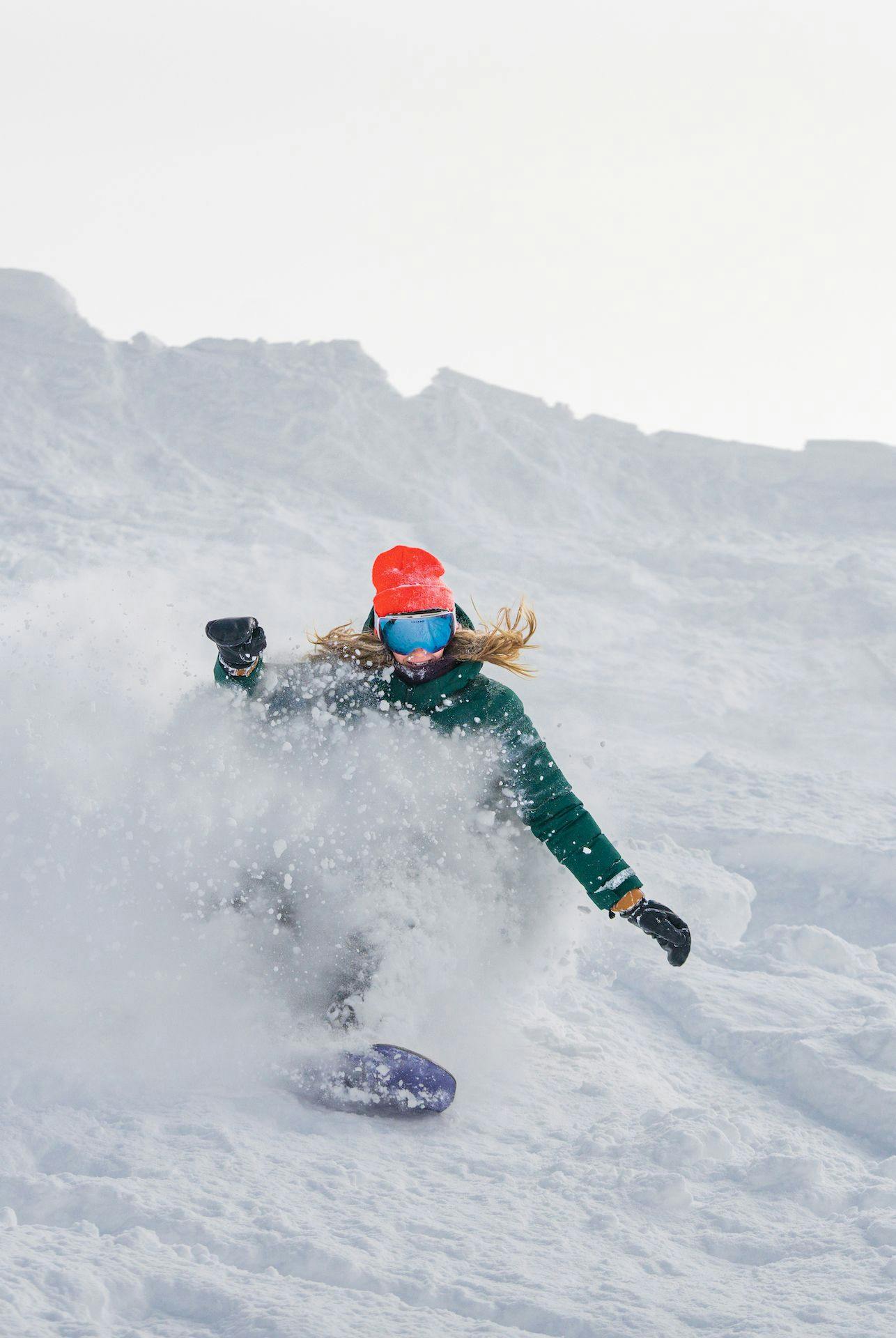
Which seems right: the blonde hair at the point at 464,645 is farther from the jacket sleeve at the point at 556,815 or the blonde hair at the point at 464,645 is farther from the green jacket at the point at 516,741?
the jacket sleeve at the point at 556,815

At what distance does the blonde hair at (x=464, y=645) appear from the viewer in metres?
3.13

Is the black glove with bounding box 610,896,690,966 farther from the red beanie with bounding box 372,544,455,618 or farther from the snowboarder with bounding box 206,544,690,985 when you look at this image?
the red beanie with bounding box 372,544,455,618

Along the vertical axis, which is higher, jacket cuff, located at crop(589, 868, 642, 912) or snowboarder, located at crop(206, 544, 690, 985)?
snowboarder, located at crop(206, 544, 690, 985)

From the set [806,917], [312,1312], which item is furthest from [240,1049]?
[806,917]

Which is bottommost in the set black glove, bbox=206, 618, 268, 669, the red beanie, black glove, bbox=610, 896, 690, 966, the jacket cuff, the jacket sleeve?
black glove, bbox=610, 896, 690, 966

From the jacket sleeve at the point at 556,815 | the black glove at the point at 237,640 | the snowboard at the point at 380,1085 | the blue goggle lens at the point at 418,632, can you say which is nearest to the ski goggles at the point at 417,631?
the blue goggle lens at the point at 418,632

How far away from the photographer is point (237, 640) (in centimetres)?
295

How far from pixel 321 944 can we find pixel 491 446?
13.6 metres

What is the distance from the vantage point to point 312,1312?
189 cm

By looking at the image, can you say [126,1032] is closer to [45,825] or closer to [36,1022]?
[36,1022]

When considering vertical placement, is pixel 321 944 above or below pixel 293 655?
below

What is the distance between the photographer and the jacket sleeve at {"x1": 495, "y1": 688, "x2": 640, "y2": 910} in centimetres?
291

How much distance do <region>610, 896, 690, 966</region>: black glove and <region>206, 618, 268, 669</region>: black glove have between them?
1.29 meters

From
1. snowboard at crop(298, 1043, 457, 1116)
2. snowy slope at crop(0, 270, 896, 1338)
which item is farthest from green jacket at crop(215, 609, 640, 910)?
snowboard at crop(298, 1043, 457, 1116)
